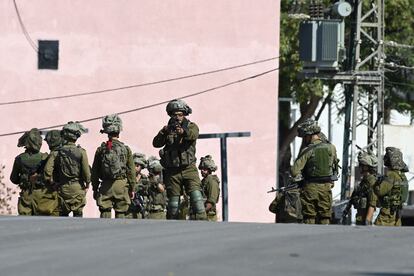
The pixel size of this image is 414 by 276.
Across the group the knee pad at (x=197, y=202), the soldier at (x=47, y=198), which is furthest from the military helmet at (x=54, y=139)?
the knee pad at (x=197, y=202)

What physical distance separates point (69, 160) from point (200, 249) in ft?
18.7

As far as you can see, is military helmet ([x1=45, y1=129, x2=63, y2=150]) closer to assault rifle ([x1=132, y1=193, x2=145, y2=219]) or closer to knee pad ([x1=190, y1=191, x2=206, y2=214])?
knee pad ([x1=190, y1=191, x2=206, y2=214])

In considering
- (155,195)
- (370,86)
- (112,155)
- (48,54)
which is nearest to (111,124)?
(112,155)

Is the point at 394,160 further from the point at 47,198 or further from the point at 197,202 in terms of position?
the point at 47,198

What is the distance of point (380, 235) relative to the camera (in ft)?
39.8

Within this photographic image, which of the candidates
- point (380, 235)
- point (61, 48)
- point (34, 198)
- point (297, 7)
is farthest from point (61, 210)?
point (297, 7)

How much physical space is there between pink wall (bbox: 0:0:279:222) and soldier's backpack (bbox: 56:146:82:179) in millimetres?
12827

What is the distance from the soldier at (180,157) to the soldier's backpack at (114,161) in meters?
0.47

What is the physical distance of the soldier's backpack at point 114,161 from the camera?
16.2 m

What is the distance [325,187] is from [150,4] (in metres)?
14.3

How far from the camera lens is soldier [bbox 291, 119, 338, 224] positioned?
16297 millimetres

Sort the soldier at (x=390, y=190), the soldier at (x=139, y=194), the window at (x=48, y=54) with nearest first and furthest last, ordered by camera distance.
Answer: the soldier at (x=390, y=190) → the soldier at (x=139, y=194) → the window at (x=48, y=54)

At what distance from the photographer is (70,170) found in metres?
16.6

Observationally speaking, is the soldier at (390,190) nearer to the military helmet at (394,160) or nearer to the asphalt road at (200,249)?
the military helmet at (394,160)
